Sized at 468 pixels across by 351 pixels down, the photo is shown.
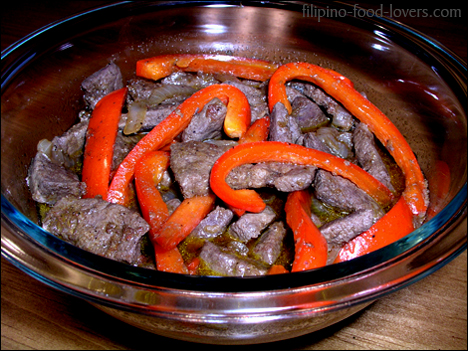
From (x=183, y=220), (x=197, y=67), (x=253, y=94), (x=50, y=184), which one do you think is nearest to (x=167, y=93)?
(x=197, y=67)

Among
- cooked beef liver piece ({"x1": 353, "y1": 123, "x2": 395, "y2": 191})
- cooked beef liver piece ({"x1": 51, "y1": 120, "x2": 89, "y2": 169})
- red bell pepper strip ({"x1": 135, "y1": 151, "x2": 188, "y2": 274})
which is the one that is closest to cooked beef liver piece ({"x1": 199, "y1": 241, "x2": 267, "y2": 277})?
red bell pepper strip ({"x1": 135, "y1": 151, "x2": 188, "y2": 274})

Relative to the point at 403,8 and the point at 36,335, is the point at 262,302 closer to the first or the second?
the point at 36,335

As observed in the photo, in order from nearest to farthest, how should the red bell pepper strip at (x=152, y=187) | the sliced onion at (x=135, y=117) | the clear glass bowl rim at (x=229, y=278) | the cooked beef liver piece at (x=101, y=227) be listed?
the clear glass bowl rim at (x=229, y=278), the cooked beef liver piece at (x=101, y=227), the red bell pepper strip at (x=152, y=187), the sliced onion at (x=135, y=117)

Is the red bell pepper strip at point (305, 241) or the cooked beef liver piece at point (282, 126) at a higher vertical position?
the cooked beef liver piece at point (282, 126)

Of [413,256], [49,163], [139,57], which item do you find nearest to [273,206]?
[413,256]

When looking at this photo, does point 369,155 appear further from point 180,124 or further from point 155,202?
point 155,202

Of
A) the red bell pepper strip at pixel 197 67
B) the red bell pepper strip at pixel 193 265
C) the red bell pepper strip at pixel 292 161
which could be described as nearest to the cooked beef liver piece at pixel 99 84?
the red bell pepper strip at pixel 197 67

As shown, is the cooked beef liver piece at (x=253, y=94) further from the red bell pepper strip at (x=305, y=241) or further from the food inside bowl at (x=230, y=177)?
the red bell pepper strip at (x=305, y=241)
